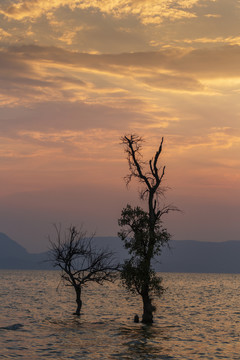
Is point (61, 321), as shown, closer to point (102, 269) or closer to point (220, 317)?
point (102, 269)

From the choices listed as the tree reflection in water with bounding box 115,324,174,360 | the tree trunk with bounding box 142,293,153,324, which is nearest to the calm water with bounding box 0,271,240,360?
the tree reflection in water with bounding box 115,324,174,360

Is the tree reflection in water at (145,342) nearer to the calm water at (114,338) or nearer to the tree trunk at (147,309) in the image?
the calm water at (114,338)

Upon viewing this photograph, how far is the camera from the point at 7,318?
57.4 metres

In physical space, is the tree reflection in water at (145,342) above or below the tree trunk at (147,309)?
below

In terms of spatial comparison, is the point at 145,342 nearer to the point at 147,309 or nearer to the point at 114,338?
the point at 114,338

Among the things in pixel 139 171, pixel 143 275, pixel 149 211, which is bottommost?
pixel 143 275

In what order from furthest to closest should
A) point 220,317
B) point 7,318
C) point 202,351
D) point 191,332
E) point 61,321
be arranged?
1. point 220,317
2. point 7,318
3. point 61,321
4. point 191,332
5. point 202,351

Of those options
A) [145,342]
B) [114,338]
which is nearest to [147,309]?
[114,338]

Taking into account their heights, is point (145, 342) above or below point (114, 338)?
above

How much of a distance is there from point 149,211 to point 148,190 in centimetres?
217

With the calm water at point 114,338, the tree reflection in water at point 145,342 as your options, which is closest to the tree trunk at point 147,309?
the tree reflection in water at point 145,342

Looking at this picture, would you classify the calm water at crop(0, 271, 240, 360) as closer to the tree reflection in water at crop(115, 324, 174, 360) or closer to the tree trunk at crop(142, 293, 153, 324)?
the tree reflection in water at crop(115, 324, 174, 360)

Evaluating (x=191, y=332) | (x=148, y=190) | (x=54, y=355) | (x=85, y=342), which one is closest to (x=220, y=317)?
(x=191, y=332)

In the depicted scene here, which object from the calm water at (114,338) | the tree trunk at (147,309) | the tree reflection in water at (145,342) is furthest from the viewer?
the tree trunk at (147,309)
